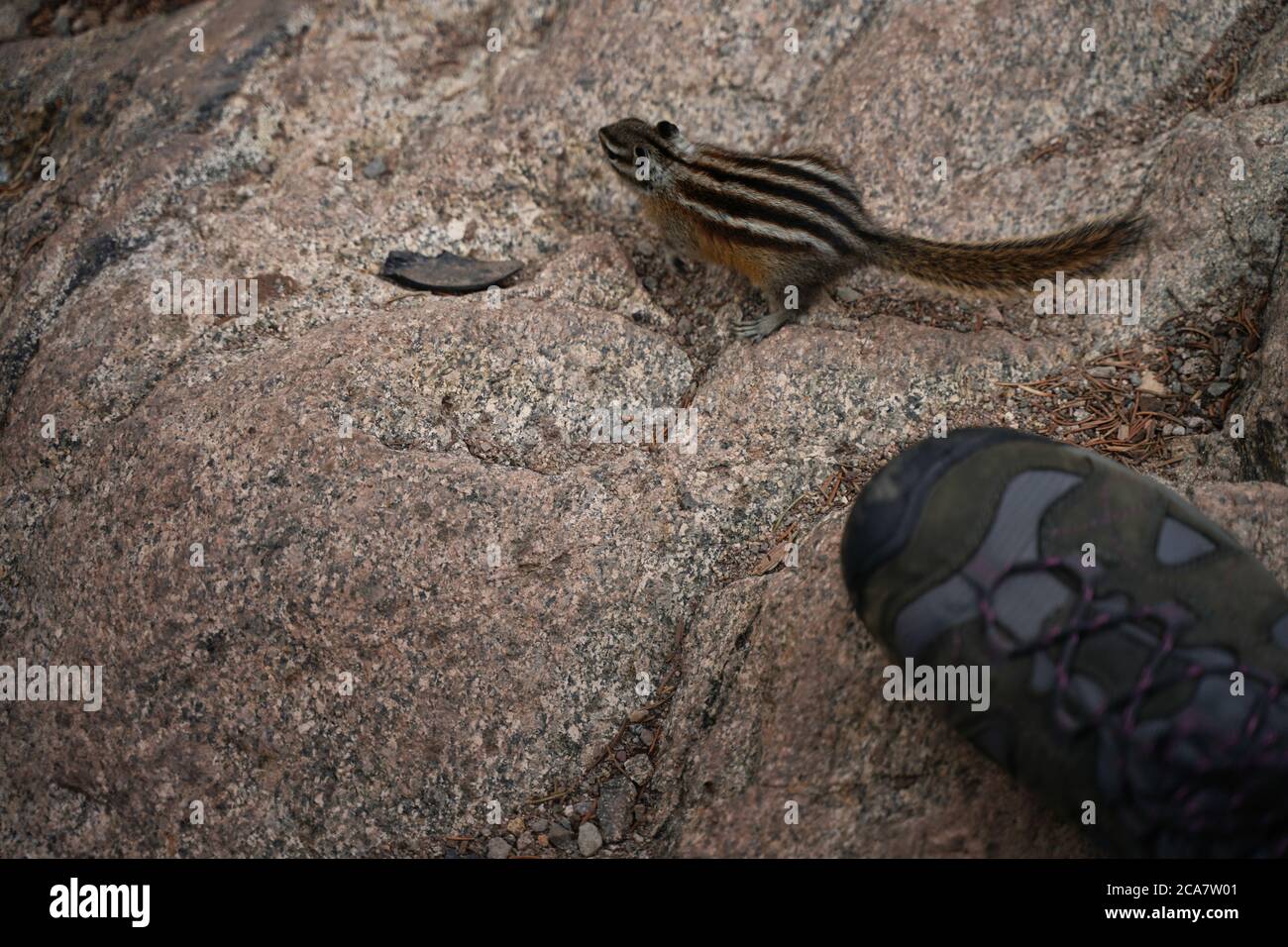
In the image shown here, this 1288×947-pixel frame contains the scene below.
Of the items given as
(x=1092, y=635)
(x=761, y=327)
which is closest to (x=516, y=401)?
(x=761, y=327)

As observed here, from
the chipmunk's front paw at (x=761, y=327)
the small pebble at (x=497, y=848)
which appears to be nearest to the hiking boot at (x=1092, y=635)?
the small pebble at (x=497, y=848)

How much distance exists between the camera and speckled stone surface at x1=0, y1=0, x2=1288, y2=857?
2.86 metres

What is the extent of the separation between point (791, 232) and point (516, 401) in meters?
1.15

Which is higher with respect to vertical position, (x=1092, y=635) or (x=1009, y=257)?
(x=1009, y=257)

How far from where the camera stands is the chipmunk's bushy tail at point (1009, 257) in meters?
3.36

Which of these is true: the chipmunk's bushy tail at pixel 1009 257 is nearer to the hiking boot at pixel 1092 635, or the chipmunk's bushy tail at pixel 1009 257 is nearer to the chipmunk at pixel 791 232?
the chipmunk at pixel 791 232

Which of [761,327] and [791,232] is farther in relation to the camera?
[761,327]

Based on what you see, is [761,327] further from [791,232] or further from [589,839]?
[589,839]

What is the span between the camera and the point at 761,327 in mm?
3768

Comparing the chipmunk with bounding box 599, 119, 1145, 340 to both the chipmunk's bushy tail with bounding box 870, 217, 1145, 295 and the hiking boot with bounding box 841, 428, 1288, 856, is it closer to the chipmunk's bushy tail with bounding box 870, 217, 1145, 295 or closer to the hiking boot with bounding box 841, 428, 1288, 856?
the chipmunk's bushy tail with bounding box 870, 217, 1145, 295

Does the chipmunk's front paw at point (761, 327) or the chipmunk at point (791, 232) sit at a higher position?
the chipmunk at point (791, 232)

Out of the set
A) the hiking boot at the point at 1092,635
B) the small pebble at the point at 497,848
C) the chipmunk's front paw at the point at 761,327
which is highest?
the chipmunk's front paw at the point at 761,327

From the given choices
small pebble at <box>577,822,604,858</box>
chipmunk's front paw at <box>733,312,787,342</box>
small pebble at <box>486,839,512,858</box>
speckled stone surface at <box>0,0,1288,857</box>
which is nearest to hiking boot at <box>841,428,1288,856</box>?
speckled stone surface at <box>0,0,1288,857</box>

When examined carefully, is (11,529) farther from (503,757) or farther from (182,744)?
(503,757)
